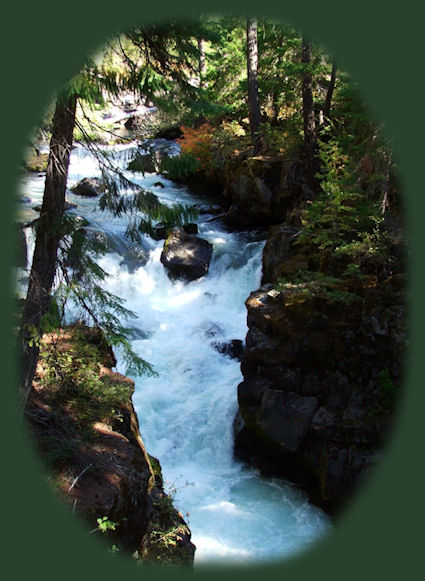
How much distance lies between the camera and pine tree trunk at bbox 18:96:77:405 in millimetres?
5699

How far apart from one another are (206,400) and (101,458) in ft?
17.0

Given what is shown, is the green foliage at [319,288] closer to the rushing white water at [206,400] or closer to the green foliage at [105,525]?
the rushing white water at [206,400]

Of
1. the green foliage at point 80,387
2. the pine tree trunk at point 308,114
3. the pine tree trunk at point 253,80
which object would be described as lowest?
the green foliage at point 80,387

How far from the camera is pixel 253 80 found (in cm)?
1666

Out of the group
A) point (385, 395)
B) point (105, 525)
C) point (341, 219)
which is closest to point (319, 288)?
point (341, 219)

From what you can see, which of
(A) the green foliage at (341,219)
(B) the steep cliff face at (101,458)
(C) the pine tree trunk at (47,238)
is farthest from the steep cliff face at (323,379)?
(C) the pine tree trunk at (47,238)

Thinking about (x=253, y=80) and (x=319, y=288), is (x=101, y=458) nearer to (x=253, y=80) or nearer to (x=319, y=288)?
(x=319, y=288)

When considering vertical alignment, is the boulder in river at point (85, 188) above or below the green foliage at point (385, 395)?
above

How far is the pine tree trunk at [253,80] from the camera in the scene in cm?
1611

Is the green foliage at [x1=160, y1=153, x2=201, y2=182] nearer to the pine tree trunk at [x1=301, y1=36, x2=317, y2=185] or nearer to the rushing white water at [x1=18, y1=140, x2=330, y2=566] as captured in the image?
the rushing white water at [x1=18, y1=140, x2=330, y2=566]

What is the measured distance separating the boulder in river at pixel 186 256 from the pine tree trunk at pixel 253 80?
4.70 m

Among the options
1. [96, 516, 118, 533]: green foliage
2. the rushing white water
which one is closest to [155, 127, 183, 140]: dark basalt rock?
the rushing white water

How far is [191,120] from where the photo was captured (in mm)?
6258

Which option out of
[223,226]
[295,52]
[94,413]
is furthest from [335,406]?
[295,52]
